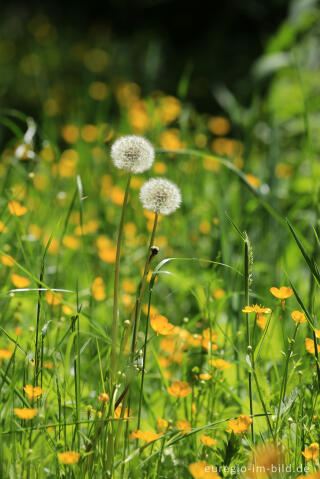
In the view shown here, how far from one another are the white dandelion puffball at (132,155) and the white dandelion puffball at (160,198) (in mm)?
46

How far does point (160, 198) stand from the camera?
1.20m

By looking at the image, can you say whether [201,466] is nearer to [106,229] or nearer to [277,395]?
[277,395]

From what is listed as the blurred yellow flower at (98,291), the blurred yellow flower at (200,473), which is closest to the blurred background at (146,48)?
the blurred yellow flower at (98,291)

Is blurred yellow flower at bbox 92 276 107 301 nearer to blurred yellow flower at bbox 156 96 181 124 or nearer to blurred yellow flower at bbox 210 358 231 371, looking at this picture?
blurred yellow flower at bbox 210 358 231 371

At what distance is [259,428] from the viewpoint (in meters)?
1.24

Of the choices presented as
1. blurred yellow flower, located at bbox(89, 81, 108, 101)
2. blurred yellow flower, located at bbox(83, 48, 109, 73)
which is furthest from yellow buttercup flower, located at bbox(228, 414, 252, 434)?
blurred yellow flower, located at bbox(83, 48, 109, 73)

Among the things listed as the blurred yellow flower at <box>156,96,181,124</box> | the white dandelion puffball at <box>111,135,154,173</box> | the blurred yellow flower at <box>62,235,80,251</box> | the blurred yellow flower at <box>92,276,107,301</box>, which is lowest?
the blurred yellow flower at <box>92,276,107,301</box>

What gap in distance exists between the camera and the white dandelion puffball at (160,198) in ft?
3.89

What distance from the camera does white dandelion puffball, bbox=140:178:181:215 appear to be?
3.89 feet

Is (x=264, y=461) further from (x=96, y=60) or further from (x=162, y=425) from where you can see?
(x=96, y=60)

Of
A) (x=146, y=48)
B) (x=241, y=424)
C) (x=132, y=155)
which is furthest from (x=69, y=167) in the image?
(x=146, y=48)

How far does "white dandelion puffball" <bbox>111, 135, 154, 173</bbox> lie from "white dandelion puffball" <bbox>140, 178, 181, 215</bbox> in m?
0.05

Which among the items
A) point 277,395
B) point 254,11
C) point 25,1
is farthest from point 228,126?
point 25,1

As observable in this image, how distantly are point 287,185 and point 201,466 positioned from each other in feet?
7.65
